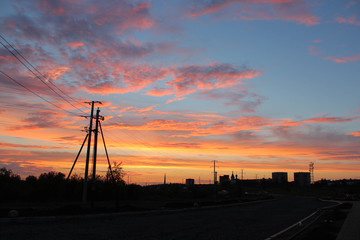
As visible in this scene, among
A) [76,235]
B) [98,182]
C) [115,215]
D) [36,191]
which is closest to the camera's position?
[76,235]

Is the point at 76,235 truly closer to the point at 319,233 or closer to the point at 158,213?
the point at 319,233

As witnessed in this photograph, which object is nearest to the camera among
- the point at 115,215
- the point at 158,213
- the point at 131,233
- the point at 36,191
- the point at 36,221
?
the point at 131,233

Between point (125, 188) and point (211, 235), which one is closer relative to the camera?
point (211, 235)

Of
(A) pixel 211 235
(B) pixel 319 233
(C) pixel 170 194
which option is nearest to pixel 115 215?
(A) pixel 211 235

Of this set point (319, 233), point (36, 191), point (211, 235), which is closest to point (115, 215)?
point (211, 235)

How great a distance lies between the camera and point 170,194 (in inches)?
3041

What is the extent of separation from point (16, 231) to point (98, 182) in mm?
43500

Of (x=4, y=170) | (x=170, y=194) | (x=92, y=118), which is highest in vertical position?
(x=92, y=118)

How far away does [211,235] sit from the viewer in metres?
14.0

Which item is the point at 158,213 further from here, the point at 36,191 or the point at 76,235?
the point at 36,191

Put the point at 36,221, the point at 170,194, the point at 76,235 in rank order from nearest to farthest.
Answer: the point at 76,235
the point at 36,221
the point at 170,194

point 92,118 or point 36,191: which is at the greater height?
point 92,118

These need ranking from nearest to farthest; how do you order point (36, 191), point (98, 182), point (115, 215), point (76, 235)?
1. point (76, 235)
2. point (115, 215)
3. point (36, 191)
4. point (98, 182)

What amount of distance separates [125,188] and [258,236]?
1795 inches
